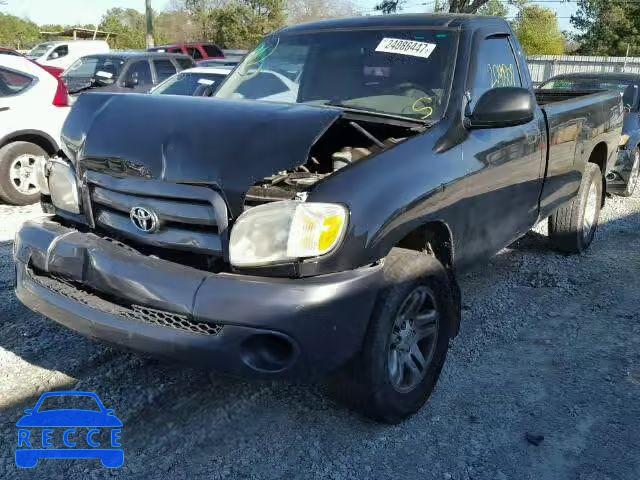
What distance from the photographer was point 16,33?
49.2 m

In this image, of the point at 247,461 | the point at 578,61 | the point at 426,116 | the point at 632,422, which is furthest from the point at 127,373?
the point at 578,61

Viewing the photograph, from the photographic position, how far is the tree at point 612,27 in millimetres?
38156

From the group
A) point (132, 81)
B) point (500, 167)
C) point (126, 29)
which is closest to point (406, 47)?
point (500, 167)

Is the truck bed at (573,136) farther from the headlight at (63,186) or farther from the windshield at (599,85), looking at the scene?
the headlight at (63,186)

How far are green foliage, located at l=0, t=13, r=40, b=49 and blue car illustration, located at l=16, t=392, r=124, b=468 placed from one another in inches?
1865

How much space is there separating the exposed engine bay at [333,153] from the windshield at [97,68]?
9718 mm

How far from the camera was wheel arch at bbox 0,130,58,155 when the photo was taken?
7.03m

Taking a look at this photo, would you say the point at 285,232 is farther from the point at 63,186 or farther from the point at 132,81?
the point at 132,81

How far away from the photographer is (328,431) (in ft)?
10.0

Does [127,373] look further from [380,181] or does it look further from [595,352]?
[595,352]

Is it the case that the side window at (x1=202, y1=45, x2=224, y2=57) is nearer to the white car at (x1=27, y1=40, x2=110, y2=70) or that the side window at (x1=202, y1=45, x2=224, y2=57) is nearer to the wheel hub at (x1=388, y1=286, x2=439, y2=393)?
the white car at (x1=27, y1=40, x2=110, y2=70)

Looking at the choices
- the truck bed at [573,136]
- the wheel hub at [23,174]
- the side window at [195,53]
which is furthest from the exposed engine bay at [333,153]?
the side window at [195,53]

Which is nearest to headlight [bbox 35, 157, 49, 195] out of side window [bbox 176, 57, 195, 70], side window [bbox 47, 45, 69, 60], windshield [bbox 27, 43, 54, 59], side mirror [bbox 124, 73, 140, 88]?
side mirror [bbox 124, 73, 140, 88]

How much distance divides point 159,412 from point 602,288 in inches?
144
